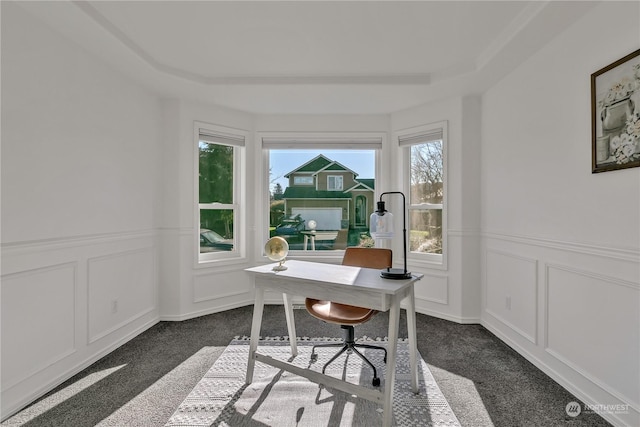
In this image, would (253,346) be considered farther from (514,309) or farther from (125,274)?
(514,309)

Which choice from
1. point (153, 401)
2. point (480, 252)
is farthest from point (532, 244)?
point (153, 401)

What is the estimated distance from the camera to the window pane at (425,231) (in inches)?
149

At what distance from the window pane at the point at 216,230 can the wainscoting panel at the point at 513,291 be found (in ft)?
9.86

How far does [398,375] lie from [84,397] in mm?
2142

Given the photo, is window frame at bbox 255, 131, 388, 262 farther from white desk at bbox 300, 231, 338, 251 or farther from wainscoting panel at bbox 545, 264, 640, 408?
wainscoting panel at bbox 545, 264, 640, 408

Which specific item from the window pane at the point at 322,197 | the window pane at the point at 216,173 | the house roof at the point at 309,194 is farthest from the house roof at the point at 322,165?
the window pane at the point at 216,173

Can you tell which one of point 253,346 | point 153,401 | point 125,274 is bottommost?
point 153,401

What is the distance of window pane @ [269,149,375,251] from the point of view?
4.25m

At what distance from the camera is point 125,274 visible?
297 cm

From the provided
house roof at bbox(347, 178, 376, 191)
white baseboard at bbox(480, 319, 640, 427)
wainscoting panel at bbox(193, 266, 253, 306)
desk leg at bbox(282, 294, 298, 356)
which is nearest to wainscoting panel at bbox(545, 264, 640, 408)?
white baseboard at bbox(480, 319, 640, 427)

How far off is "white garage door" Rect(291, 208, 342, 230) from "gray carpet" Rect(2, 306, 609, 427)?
4.48 ft

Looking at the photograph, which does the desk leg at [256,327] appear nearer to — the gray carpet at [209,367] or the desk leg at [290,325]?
the desk leg at [290,325]

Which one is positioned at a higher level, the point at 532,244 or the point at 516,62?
the point at 516,62

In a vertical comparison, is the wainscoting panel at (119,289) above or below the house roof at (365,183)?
below
